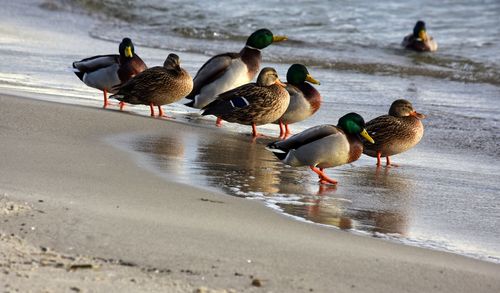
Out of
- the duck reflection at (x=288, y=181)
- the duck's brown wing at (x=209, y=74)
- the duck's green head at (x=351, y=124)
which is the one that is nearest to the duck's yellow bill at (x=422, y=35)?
the duck's brown wing at (x=209, y=74)

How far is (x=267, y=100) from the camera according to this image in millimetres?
9977

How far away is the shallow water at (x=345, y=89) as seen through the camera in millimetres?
7164

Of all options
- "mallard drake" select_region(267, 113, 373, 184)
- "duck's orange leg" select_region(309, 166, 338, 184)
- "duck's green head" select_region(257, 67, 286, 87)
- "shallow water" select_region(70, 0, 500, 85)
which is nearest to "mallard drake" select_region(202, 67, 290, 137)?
"duck's green head" select_region(257, 67, 286, 87)

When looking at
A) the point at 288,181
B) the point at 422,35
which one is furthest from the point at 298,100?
the point at 422,35

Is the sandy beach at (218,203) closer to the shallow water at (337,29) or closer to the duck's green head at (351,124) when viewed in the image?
the duck's green head at (351,124)

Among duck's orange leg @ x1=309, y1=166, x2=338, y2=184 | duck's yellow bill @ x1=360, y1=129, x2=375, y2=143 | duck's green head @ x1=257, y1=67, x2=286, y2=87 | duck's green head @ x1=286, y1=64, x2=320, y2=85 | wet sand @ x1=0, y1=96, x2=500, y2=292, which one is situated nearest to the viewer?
wet sand @ x1=0, y1=96, x2=500, y2=292

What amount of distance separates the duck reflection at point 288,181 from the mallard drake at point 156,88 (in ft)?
4.39

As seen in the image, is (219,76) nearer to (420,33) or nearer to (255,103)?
(255,103)

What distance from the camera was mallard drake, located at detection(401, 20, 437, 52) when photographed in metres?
18.3

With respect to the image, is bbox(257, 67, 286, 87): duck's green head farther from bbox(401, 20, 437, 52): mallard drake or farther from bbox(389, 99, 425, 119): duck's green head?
bbox(401, 20, 437, 52): mallard drake

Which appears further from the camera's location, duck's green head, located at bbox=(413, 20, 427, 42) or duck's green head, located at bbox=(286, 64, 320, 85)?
duck's green head, located at bbox=(413, 20, 427, 42)

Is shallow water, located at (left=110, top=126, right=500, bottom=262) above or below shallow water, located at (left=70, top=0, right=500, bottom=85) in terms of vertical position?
below

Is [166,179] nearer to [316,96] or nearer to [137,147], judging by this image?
[137,147]

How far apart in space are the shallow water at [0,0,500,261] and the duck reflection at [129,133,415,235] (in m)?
0.02
